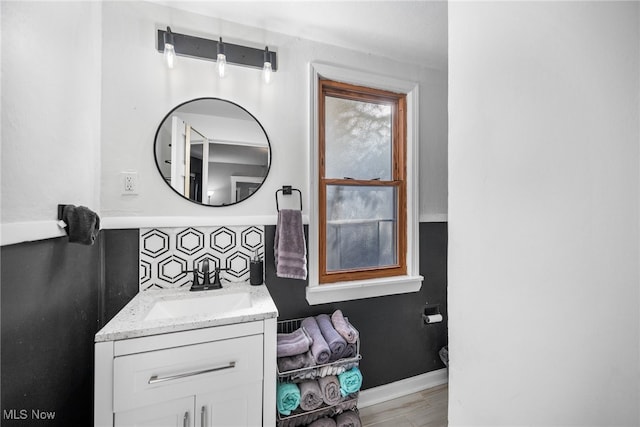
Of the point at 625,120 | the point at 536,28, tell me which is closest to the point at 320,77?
the point at 536,28

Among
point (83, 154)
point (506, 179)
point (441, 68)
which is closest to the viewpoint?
point (506, 179)

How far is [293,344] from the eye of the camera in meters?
1.32

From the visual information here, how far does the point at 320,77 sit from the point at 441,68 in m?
1.01

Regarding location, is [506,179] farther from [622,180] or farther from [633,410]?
[633,410]

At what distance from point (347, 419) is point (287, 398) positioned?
39 cm

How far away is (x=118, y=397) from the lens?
3.03 ft

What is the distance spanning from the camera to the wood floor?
1623mm

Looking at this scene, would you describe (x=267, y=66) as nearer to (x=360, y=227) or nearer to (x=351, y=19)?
(x=351, y=19)

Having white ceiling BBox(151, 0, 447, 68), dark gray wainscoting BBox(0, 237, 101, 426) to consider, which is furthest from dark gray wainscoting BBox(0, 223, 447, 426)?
white ceiling BBox(151, 0, 447, 68)

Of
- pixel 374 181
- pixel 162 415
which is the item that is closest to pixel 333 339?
pixel 162 415

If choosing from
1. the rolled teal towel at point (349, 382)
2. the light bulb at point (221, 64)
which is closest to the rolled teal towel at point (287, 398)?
the rolled teal towel at point (349, 382)

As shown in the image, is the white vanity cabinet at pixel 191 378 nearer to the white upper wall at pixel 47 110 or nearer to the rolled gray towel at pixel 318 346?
the rolled gray towel at pixel 318 346

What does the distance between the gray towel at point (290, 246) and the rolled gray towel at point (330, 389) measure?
1.73ft

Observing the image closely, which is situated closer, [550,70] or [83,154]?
[550,70]
